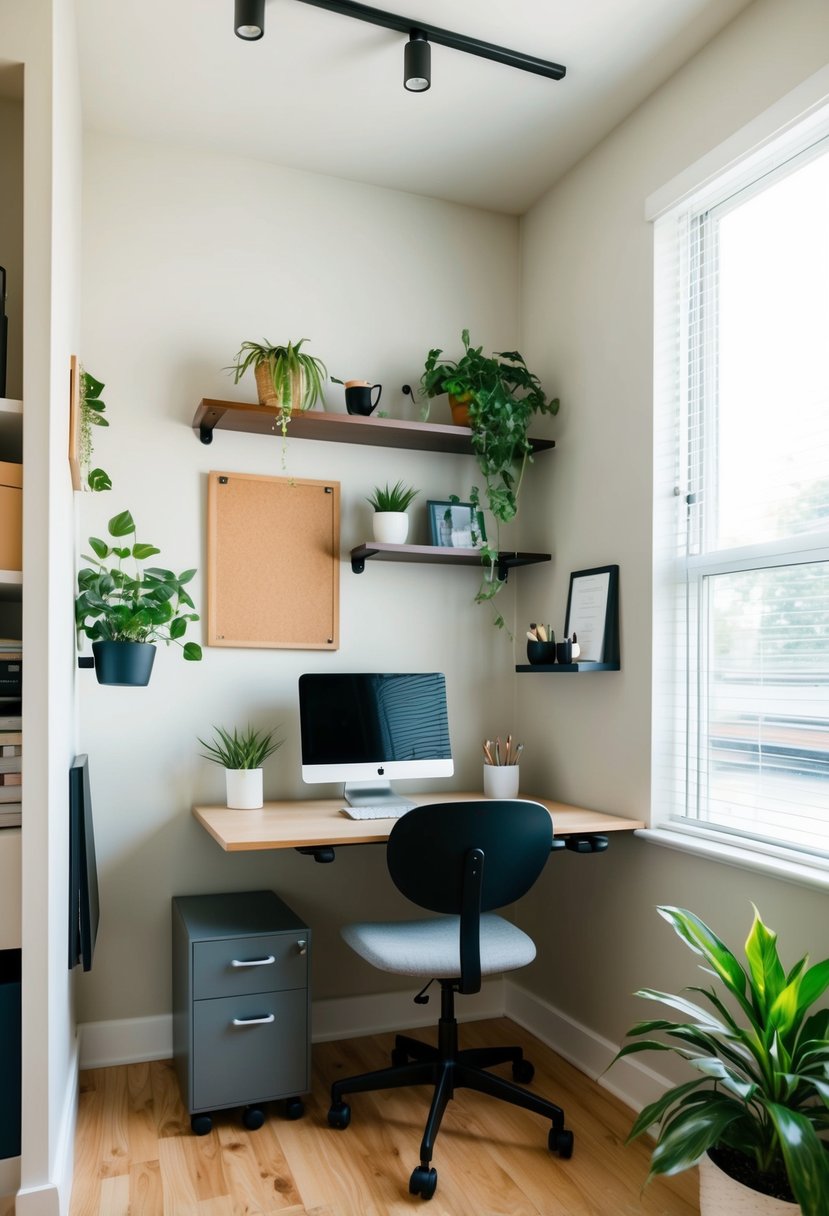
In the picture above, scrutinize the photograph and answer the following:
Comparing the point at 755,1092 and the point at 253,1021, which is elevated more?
the point at 755,1092

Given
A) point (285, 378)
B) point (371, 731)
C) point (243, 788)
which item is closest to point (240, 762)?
point (243, 788)

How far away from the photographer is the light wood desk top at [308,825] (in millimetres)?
2283

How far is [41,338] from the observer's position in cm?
193

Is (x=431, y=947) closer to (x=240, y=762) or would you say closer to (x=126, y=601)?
(x=240, y=762)

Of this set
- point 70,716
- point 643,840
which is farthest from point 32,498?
point 643,840

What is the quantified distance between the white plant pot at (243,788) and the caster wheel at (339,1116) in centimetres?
82

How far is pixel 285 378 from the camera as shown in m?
2.75

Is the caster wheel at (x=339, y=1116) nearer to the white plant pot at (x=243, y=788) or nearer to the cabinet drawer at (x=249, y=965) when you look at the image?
the cabinet drawer at (x=249, y=965)

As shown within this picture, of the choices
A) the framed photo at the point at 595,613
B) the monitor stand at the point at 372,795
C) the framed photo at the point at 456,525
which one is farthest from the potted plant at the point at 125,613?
the framed photo at the point at 595,613

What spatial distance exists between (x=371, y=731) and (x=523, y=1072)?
1.05 m

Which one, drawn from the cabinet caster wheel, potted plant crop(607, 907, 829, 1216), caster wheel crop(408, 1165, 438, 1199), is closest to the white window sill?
potted plant crop(607, 907, 829, 1216)

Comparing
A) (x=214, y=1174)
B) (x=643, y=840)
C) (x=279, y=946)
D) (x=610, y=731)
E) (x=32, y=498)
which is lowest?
(x=214, y=1174)

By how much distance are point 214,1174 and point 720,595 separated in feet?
6.10

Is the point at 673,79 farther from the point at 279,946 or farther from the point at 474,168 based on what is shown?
the point at 279,946
